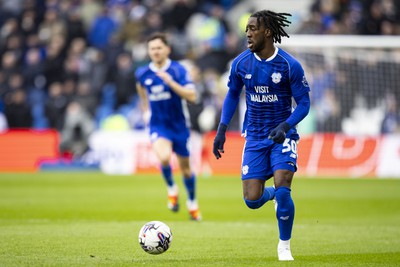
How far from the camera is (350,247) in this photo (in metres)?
11.1

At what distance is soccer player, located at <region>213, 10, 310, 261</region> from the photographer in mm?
9680

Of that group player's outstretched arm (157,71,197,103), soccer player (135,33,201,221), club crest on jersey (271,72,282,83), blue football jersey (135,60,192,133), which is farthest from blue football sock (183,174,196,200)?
club crest on jersey (271,72,282,83)

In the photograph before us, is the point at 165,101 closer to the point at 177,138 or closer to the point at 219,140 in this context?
the point at 177,138

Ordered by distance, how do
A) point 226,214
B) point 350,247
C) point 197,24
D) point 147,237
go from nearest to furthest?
point 147,237, point 350,247, point 226,214, point 197,24

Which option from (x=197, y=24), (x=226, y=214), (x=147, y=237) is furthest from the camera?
(x=197, y=24)

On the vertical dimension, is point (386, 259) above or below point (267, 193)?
below

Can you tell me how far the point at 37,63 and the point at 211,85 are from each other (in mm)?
5534

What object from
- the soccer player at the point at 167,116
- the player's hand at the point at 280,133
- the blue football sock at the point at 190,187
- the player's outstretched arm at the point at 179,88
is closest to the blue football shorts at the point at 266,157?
the player's hand at the point at 280,133

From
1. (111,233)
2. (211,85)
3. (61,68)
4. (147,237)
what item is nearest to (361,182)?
(211,85)

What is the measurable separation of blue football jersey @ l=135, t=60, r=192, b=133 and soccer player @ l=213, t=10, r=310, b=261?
494 cm

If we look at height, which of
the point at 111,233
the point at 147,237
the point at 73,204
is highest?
the point at 147,237

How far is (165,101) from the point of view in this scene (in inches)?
591

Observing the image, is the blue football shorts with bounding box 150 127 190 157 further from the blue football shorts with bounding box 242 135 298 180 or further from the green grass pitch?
the blue football shorts with bounding box 242 135 298 180

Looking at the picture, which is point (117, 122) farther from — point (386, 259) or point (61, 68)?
point (386, 259)
